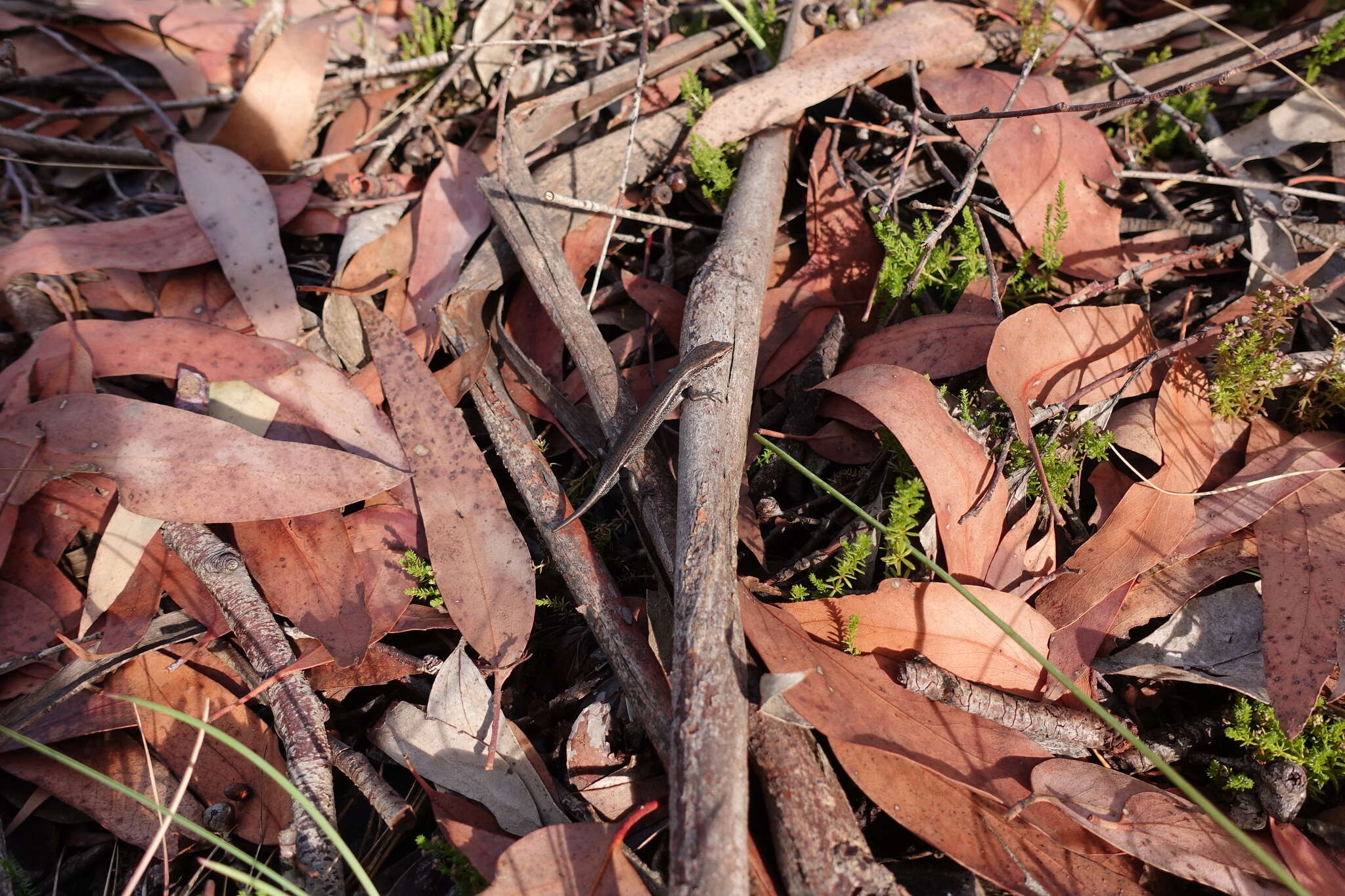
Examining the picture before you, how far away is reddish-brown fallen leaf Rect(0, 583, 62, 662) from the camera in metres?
Result: 1.89

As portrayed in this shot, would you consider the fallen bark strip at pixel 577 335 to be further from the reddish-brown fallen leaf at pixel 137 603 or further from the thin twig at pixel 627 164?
the reddish-brown fallen leaf at pixel 137 603

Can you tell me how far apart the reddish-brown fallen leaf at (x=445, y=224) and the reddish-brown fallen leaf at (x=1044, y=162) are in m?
1.47

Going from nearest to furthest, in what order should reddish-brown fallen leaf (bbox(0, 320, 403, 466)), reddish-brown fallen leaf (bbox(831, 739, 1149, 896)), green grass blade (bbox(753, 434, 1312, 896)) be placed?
1. green grass blade (bbox(753, 434, 1312, 896))
2. reddish-brown fallen leaf (bbox(831, 739, 1149, 896))
3. reddish-brown fallen leaf (bbox(0, 320, 403, 466))

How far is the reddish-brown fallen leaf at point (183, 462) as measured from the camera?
6.26 ft

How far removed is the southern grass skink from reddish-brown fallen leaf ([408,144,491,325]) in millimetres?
900

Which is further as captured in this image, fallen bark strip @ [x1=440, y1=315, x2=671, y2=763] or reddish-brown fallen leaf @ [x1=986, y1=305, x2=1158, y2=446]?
reddish-brown fallen leaf @ [x1=986, y1=305, x2=1158, y2=446]

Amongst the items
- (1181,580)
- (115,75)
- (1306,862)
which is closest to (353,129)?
(115,75)

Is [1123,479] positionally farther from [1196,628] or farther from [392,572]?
[392,572]

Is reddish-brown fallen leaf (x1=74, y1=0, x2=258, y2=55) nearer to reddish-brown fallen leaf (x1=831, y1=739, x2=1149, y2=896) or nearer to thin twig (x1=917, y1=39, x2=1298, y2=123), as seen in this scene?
thin twig (x1=917, y1=39, x2=1298, y2=123)

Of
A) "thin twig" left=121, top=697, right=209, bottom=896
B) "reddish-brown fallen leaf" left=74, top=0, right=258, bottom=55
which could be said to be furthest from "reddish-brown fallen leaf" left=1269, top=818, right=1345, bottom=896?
"reddish-brown fallen leaf" left=74, top=0, right=258, bottom=55

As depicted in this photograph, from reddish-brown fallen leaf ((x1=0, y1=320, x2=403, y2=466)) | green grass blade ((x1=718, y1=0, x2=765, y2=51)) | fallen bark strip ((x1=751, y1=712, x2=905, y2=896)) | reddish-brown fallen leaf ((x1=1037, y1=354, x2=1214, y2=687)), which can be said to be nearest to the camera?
fallen bark strip ((x1=751, y1=712, x2=905, y2=896))

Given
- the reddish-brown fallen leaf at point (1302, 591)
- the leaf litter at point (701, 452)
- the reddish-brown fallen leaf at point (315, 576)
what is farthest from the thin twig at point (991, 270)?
the reddish-brown fallen leaf at point (315, 576)

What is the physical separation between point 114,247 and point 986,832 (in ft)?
9.38

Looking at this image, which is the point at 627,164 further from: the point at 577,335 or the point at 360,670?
the point at 360,670
